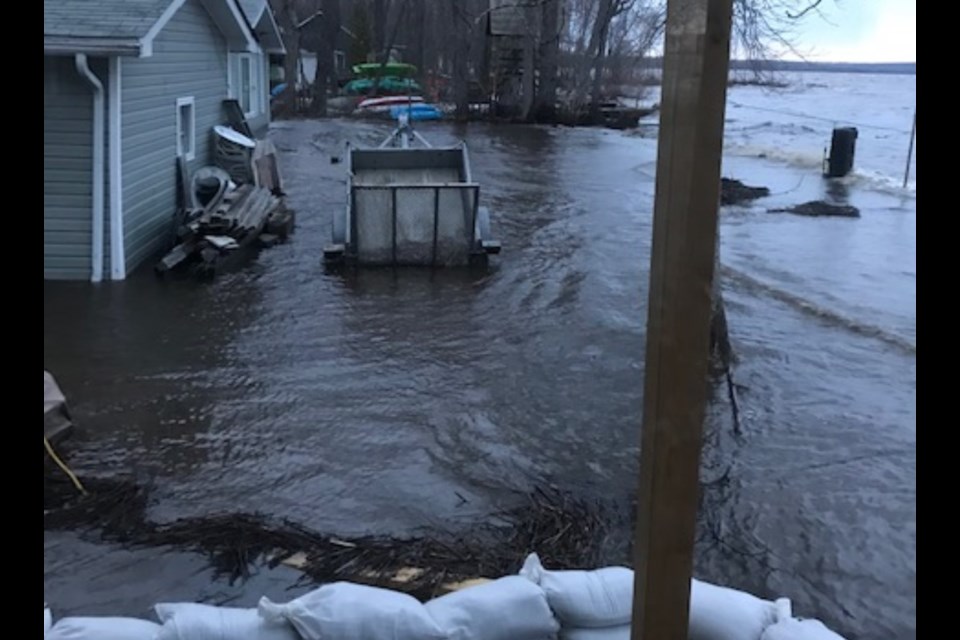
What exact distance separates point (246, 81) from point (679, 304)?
2102 centimetres

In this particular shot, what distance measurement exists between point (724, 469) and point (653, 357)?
5652mm

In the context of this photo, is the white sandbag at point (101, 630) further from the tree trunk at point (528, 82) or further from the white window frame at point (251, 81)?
the tree trunk at point (528, 82)

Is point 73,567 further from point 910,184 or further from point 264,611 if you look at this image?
point 910,184

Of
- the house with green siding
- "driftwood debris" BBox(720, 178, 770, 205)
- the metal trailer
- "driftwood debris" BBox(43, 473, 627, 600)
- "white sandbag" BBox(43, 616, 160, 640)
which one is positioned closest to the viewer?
"white sandbag" BBox(43, 616, 160, 640)

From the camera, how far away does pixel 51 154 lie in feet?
35.6

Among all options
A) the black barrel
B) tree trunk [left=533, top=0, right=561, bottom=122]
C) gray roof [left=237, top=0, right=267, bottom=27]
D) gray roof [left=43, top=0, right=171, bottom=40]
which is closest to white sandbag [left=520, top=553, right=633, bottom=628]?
gray roof [left=43, top=0, right=171, bottom=40]

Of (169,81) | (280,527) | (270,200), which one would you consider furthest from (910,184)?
(280,527)

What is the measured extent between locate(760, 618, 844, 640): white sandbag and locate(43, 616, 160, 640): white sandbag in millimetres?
2192

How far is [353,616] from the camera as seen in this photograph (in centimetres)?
341

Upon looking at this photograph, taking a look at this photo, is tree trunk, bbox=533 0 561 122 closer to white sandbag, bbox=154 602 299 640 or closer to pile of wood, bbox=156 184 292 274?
pile of wood, bbox=156 184 292 274

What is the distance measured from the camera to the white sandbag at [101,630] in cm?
309

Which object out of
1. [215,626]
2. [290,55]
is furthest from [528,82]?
[215,626]

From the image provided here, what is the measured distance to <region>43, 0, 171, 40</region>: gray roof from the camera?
10367 millimetres

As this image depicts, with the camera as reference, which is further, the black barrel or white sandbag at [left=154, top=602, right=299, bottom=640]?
the black barrel
